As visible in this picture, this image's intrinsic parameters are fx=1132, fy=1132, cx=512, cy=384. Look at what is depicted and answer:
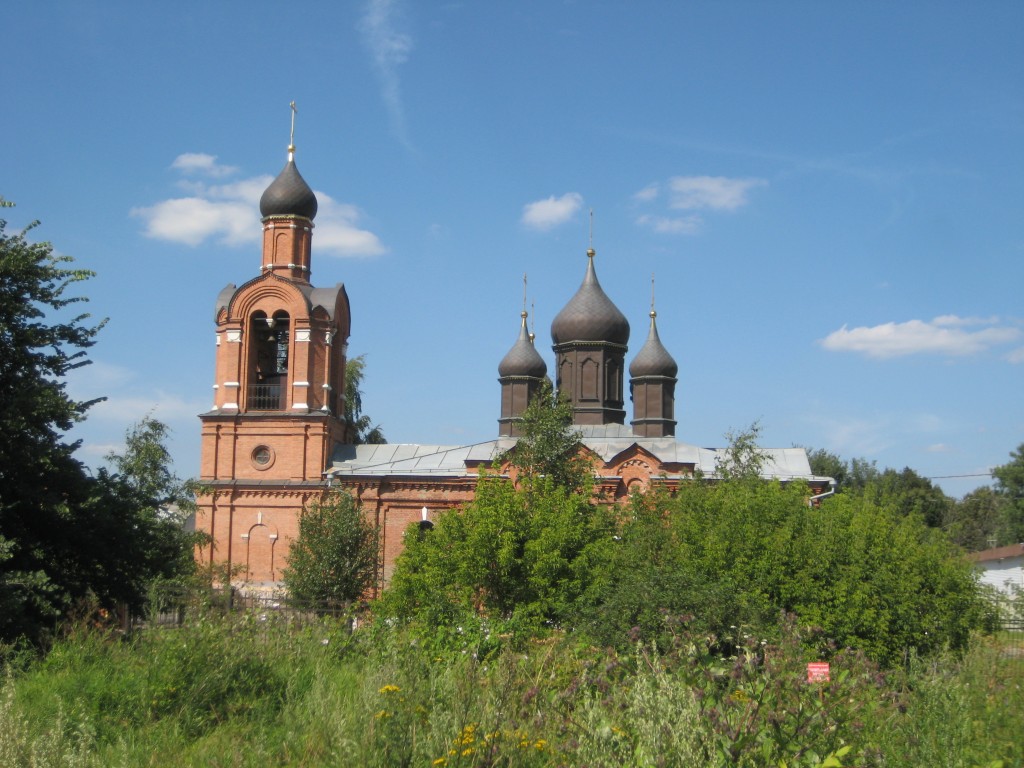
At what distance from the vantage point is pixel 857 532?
60.7 ft

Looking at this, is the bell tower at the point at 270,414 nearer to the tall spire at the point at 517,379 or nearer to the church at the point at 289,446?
the church at the point at 289,446

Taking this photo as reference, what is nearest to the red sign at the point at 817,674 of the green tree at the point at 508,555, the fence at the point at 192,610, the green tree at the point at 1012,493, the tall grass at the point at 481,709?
the tall grass at the point at 481,709

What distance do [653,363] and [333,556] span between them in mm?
12585

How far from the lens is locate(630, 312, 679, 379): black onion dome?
3456 cm

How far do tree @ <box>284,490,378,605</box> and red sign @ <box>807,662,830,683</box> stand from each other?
19590mm

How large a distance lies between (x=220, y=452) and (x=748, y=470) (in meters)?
14.4

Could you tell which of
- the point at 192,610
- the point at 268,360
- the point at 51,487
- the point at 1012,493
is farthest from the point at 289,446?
the point at 1012,493

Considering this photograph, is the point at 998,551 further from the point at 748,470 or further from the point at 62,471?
the point at 62,471

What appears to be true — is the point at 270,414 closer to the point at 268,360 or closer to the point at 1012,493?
the point at 268,360

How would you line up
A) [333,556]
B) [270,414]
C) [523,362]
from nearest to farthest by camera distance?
[333,556] < [270,414] < [523,362]

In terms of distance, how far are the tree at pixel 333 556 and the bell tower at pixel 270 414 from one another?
3.71 m

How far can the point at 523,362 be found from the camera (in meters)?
35.2

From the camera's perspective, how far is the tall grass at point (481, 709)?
555 centimetres

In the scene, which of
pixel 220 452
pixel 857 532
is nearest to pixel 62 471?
pixel 857 532
